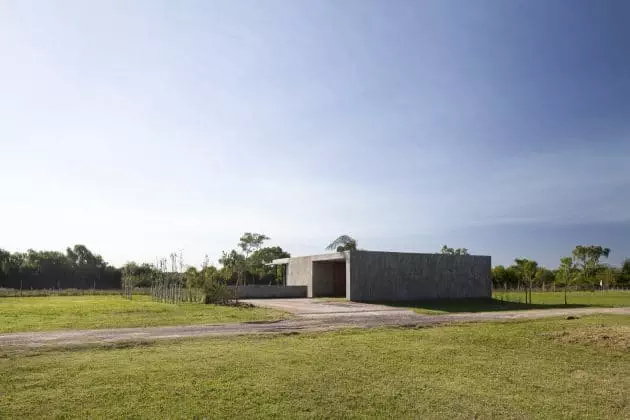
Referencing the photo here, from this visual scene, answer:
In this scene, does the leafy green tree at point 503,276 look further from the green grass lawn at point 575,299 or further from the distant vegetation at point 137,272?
the green grass lawn at point 575,299

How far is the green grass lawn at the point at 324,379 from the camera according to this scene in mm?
6027

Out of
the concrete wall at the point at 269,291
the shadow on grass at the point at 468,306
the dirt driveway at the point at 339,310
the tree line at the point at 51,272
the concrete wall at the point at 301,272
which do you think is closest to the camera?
the dirt driveway at the point at 339,310

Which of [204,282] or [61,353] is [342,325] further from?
[204,282]

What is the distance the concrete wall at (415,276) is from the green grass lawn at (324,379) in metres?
18.6

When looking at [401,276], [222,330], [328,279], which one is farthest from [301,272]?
[222,330]

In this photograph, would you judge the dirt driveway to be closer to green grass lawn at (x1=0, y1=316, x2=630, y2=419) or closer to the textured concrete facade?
green grass lawn at (x1=0, y1=316, x2=630, y2=419)

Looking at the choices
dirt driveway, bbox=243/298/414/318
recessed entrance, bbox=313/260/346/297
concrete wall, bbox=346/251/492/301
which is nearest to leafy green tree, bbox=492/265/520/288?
concrete wall, bbox=346/251/492/301

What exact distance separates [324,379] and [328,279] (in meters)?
30.5

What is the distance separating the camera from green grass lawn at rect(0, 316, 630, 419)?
19.8 feet

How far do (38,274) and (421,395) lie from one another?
57.6m

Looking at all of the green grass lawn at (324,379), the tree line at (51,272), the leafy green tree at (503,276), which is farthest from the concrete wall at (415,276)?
the tree line at (51,272)

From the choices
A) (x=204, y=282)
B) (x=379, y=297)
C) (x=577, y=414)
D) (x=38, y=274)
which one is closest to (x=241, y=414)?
(x=577, y=414)

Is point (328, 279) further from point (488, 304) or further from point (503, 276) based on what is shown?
point (503, 276)

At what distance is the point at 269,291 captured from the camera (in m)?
36.0
